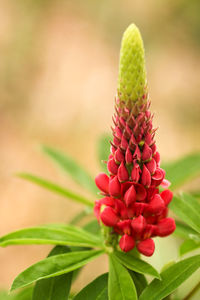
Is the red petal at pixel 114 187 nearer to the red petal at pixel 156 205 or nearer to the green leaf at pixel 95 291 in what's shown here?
the red petal at pixel 156 205

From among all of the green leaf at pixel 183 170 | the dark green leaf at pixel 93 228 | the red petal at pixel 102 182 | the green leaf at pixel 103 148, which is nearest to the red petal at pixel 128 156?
the red petal at pixel 102 182

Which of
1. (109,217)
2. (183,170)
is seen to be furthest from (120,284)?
(183,170)

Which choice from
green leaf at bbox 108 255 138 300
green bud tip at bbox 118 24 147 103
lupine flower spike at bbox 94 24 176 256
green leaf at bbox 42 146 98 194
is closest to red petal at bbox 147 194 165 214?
lupine flower spike at bbox 94 24 176 256

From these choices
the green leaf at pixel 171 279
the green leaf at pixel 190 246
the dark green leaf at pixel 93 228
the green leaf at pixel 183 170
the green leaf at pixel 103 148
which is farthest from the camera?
the green leaf at pixel 103 148

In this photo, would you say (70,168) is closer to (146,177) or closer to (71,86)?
(146,177)

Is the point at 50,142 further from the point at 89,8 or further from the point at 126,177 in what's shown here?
the point at 126,177

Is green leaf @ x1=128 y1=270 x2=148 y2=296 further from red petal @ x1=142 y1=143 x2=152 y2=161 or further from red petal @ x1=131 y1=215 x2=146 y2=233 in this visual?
red petal @ x1=142 y1=143 x2=152 y2=161

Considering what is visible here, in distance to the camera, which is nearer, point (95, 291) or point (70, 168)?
point (95, 291)

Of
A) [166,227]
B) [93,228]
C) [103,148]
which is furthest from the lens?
[103,148]
